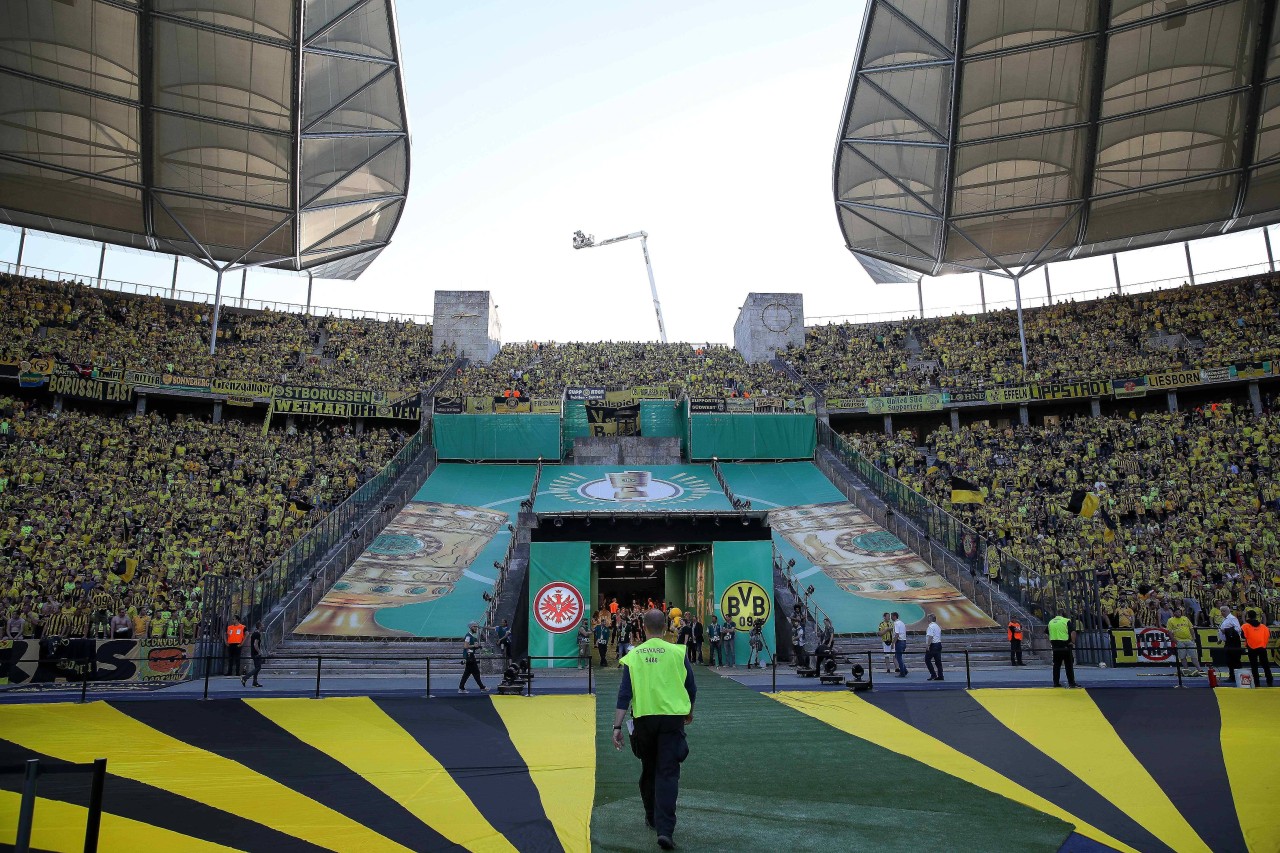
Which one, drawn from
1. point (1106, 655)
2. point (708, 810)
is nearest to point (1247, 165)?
point (1106, 655)

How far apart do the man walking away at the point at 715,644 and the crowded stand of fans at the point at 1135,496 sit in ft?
33.4

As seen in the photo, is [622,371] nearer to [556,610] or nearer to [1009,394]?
[1009,394]

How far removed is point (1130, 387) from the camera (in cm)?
3941

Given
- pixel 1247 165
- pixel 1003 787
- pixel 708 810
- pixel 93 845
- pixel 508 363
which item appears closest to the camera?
pixel 93 845

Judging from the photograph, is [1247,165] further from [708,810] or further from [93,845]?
[93,845]

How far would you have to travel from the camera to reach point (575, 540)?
2133 cm

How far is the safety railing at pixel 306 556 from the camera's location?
19.8 m

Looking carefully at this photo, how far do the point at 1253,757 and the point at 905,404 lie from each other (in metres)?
33.7

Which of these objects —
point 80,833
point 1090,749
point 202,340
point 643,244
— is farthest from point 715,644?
point 643,244

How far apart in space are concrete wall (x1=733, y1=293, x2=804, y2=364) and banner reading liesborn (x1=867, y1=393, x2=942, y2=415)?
1179 cm

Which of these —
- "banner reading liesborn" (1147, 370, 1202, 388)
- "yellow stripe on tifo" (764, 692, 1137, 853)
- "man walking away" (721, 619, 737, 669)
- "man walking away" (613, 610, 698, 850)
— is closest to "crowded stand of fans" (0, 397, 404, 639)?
"man walking away" (721, 619, 737, 669)

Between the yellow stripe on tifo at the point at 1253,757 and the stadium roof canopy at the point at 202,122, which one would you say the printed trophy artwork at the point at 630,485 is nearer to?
the stadium roof canopy at the point at 202,122

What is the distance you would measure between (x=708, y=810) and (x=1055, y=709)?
7.50 m

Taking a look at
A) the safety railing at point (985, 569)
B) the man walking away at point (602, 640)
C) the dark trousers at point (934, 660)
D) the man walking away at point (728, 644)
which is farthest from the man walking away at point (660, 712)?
the safety railing at point (985, 569)
